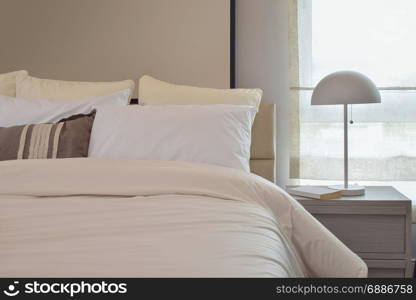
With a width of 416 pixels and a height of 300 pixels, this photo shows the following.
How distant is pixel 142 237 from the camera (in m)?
1.35

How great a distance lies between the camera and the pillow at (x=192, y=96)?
2.75 meters

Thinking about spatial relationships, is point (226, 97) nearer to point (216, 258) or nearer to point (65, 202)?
point (65, 202)

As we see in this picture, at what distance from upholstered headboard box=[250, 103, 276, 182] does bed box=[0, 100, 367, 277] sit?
942 millimetres

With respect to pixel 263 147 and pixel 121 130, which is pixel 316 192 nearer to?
pixel 263 147

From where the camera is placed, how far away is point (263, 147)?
2.98 metres

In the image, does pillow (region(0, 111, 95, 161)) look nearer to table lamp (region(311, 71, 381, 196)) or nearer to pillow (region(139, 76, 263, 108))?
pillow (region(139, 76, 263, 108))

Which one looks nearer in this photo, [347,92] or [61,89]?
[347,92]

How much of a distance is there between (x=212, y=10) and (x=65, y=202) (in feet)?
5.72

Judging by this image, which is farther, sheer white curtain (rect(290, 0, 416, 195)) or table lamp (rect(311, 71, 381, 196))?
sheer white curtain (rect(290, 0, 416, 195))

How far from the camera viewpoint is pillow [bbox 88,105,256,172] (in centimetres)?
234

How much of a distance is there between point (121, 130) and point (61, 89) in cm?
61

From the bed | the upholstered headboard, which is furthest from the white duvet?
the upholstered headboard

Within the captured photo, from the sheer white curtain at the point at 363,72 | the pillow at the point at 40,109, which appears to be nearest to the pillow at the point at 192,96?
the pillow at the point at 40,109

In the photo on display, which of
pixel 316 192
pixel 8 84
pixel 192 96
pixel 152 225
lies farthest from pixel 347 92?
pixel 8 84
